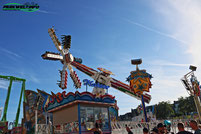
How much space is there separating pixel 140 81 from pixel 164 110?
128ft

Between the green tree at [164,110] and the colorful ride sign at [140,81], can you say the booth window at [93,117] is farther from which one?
the green tree at [164,110]

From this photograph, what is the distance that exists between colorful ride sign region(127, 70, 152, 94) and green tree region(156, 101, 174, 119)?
38041 millimetres

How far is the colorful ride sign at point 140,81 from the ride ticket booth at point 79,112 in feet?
15.1

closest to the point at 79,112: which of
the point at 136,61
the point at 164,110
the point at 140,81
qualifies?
the point at 140,81

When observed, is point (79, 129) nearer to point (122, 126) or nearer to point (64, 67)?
point (122, 126)

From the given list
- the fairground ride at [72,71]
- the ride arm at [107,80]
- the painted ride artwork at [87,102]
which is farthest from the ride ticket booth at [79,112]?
the ride arm at [107,80]

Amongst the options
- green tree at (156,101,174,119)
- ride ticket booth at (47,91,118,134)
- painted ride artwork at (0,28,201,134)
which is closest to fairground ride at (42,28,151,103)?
painted ride artwork at (0,28,201,134)

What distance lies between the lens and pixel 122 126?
52.1 feet

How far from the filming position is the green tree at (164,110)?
52.5 metres

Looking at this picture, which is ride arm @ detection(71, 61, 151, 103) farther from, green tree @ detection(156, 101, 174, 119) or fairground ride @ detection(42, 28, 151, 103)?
green tree @ detection(156, 101, 174, 119)

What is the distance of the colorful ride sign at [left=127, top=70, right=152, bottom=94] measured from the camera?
63.9ft

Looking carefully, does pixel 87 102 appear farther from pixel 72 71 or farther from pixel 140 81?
pixel 72 71

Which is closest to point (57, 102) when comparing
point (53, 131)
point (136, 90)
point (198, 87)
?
point (53, 131)

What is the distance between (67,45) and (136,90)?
12211 millimetres
